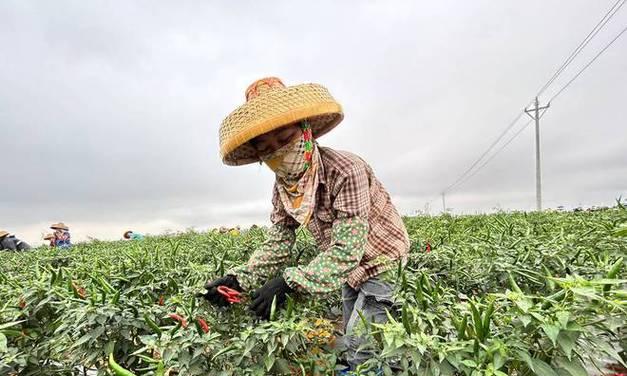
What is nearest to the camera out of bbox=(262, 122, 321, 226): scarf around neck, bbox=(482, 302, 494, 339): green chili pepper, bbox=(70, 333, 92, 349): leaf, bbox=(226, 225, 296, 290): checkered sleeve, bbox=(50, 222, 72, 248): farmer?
bbox=(482, 302, 494, 339): green chili pepper

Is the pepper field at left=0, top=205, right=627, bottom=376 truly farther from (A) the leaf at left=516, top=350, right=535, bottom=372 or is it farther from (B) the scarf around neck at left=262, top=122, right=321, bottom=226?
(B) the scarf around neck at left=262, top=122, right=321, bottom=226

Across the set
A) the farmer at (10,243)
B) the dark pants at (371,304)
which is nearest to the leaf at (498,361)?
the dark pants at (371,304)

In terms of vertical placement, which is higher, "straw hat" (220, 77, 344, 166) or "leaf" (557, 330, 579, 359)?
"straw hat" (220, 77, 344, 166)

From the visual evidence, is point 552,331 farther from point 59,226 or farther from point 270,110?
point 59,226

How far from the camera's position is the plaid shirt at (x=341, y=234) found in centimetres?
168

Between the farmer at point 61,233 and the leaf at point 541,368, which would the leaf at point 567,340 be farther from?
the farmer at point 61,233

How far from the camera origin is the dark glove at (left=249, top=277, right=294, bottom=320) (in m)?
1.66

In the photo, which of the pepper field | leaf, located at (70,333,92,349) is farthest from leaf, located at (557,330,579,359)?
leaf, located at (70,333,92,349)

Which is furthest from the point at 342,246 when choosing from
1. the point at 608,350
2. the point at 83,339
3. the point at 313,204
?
the point at 83,339

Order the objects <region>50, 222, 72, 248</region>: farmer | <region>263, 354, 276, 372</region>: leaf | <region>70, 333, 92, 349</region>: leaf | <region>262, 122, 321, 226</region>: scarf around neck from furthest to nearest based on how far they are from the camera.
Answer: <region>50, 222, 72, 248</region>: farmer → <region>262, 122, 321, 226</region>: scarf around neck → <region>70, 333, 92, 349</region>: leaf → <region>263, 354, 276, 372</region>: leaf

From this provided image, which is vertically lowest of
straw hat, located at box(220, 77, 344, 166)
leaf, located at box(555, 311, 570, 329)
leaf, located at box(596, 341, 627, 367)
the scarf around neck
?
leaf, located at box(596, 341, 627, 367)

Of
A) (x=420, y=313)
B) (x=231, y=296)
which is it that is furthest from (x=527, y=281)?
(x=231, y=296)

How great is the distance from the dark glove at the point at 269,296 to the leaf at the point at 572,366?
95cm

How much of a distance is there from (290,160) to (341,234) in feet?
1.30
